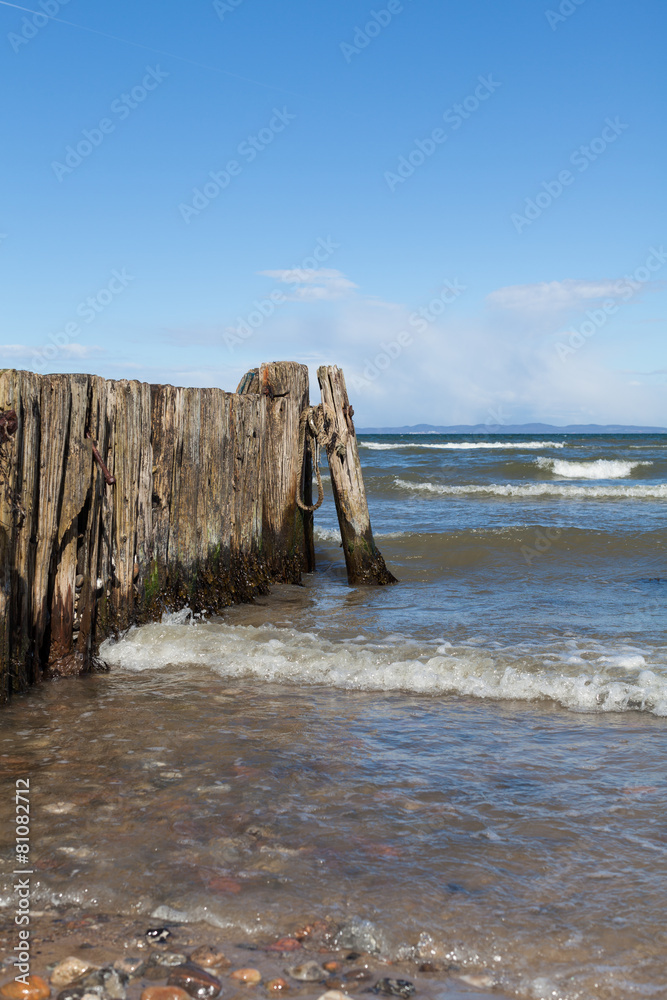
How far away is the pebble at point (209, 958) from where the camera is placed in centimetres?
224

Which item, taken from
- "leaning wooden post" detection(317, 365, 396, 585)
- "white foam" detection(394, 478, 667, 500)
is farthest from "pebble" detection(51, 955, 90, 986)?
"white foam" detection(394, 478, 667, 500)

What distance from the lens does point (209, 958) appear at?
2273 mm

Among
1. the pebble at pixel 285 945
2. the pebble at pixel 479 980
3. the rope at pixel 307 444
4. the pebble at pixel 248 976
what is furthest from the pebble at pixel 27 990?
the rope at pixel 307 444

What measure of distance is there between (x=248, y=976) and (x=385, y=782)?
135 cm

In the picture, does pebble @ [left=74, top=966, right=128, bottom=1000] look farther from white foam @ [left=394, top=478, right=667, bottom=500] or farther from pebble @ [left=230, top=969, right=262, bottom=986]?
white foam @ [left=394, top=478, right=667, bottom=500]

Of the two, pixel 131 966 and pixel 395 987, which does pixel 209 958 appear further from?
pixel 395 987

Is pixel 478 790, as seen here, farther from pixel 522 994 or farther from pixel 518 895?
pixel 522 994

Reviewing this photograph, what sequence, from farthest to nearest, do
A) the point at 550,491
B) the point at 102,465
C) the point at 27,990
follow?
the point at 550,491 → the point at 102,465 → the point at 27,990

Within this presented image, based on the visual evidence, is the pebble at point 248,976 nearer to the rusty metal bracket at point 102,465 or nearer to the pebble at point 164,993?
the pebble at point 164,993

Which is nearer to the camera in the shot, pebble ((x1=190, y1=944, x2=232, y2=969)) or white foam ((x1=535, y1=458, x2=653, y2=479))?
pebble ((x1=190, y1=944, x2=232, y2=969))

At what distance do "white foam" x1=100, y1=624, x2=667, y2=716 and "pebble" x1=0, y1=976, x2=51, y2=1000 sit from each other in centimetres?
301

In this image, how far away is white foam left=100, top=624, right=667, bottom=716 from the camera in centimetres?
481

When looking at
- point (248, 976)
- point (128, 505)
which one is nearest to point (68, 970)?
point (248, 976)

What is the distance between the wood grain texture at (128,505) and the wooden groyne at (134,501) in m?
0.01
